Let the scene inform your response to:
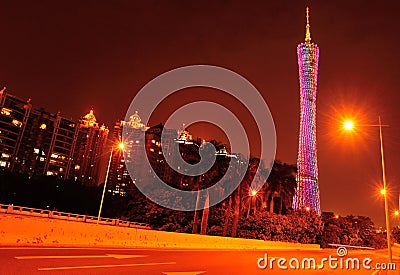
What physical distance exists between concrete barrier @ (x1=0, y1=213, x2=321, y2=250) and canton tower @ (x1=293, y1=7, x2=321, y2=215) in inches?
2118

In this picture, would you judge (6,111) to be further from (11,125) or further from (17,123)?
(17,123)

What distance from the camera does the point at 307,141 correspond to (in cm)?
7975

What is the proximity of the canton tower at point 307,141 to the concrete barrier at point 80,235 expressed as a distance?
177ft

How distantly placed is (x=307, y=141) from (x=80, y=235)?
226 feet

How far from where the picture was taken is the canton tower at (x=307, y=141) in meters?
78.1

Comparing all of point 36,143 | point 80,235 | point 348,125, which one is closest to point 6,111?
point 36,143

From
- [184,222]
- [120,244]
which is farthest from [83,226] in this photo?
[184,222]

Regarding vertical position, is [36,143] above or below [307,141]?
above

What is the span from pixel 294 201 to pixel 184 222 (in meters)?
35.5

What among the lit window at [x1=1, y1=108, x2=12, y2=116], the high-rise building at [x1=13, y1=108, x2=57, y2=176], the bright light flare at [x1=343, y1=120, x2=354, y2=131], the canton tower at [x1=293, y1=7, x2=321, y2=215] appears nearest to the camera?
the bright light flare at [x1=343, y1=120, x2=354, y2=131]

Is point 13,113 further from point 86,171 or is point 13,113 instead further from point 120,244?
point 120,244

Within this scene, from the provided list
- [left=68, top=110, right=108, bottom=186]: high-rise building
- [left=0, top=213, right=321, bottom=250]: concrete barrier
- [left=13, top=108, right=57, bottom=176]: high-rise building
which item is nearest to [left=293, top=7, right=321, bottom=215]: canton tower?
[left=0, top=213, right=321, bottom=250]: concrete barrier

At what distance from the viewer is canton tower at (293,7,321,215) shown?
3073 inches

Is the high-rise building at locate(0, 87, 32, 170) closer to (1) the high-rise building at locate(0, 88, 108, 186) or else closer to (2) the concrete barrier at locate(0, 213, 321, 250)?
(1) the high-rise building at locate(0, 88, 108, 186)
